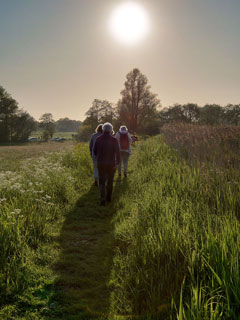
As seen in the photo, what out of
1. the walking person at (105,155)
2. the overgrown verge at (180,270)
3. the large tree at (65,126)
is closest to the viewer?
the overgrown verge at (180,270)

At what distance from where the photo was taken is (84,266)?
13.3 ft

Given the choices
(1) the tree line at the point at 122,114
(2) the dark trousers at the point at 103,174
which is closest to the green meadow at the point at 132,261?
(2) the dark trousers at the point at 103,174

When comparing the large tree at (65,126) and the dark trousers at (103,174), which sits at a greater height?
the large tree at (65,126)

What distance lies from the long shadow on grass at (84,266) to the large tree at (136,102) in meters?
41.6

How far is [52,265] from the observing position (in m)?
4.05

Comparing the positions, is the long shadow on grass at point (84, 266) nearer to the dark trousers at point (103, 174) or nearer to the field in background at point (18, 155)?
the dark trousers at point (103, 174)

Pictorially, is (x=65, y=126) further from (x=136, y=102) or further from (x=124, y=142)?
(x=124, y=142)

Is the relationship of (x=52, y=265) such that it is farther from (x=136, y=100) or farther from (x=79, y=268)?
(x=136, y=100)

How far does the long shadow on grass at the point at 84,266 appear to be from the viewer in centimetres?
305

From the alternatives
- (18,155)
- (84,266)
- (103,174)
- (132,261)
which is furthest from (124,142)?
(18,155)

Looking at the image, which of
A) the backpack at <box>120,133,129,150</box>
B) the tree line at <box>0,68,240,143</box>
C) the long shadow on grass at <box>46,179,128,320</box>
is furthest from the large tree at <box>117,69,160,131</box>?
the long shadow on grass at <box>46,179,128,320</box>

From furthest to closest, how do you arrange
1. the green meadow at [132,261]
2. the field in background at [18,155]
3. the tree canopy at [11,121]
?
the tree canopy at [11,121], the field in background at [18,155], the green meadow at [132,261]

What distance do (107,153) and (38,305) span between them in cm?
464

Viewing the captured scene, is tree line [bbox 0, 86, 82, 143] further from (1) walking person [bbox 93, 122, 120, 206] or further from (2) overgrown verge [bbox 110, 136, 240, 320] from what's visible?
(2) overgrown verge [bbox 110, 136, 240, 320]
